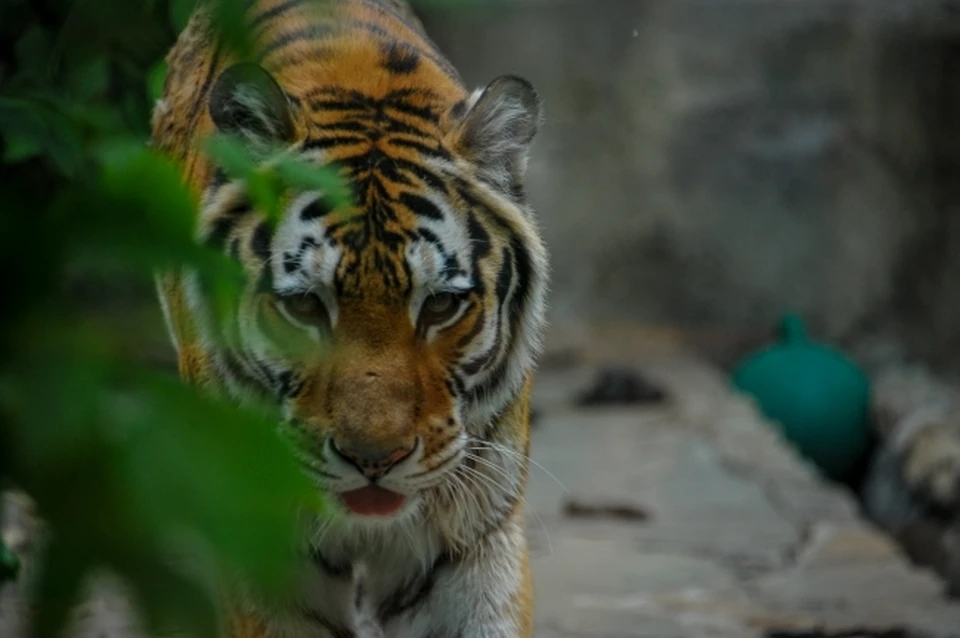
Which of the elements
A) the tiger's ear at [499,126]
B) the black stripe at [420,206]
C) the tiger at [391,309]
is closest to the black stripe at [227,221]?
the tiger at [391,309]

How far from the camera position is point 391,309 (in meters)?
2.04

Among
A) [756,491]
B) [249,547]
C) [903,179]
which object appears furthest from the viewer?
[903,179]

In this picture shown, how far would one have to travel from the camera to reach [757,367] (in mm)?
6566

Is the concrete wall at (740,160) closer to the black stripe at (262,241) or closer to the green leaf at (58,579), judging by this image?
the black stripe at (262,241)

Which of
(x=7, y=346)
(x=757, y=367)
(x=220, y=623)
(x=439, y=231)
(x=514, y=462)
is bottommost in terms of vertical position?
(x=757, y=367)

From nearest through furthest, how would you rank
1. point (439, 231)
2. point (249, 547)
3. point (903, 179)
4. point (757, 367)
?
point (249, 547) → point (439, 231) → point (757, 367) → point (903, 179)

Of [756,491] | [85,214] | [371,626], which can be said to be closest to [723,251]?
[756,491]

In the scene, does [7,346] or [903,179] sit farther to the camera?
[903,179]

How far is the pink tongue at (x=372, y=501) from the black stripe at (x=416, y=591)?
25cm

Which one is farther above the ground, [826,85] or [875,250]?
[826,85]

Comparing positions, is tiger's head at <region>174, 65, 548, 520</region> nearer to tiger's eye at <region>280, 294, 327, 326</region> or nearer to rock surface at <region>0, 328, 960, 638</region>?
tiger's eye at <region>280, 294, 327, 326</region>

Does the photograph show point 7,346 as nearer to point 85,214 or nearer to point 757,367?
point 85,214

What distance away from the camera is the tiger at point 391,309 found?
6.54 feet

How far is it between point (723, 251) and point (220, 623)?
6.82 metres
